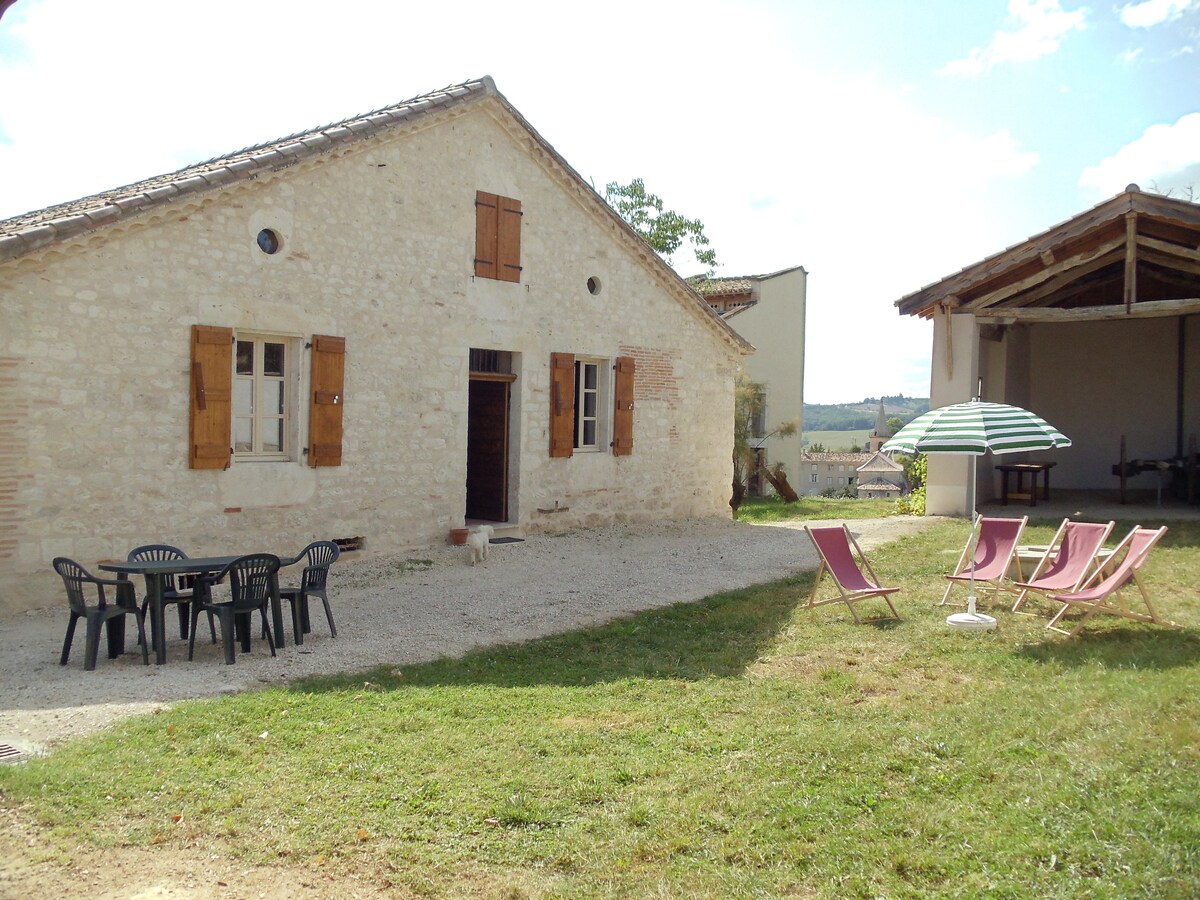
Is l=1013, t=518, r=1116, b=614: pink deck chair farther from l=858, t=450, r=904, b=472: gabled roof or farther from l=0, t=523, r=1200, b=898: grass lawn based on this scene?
l=858, t=450, r=904, b=472: gabled roof

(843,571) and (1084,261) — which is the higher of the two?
(1084,261)

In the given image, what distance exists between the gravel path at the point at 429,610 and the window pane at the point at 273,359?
2.12 metres

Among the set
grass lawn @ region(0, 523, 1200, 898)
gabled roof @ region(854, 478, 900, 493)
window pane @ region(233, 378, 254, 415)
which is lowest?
gabled roof @ region(854, 478, 900, 493)

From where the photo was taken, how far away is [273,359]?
384 inches

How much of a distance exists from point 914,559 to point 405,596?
545 cm

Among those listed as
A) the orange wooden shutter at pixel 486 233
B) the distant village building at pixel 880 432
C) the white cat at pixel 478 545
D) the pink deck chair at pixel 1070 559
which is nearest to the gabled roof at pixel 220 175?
the orange wooden shutter at pixel 486 233

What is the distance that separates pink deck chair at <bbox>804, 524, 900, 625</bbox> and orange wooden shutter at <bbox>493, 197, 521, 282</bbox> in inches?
210

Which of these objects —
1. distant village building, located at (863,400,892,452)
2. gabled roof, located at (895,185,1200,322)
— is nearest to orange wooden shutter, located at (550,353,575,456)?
gabled roof, located at (895,185,1200,322)

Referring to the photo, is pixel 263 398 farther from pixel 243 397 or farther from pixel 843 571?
pixel 843 571

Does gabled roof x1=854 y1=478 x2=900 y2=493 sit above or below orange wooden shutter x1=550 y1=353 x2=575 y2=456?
below

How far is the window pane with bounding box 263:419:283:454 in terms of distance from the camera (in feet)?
31.8

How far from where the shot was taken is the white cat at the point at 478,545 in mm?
10586

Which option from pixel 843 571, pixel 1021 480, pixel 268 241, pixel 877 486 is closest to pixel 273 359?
pixel 268 241

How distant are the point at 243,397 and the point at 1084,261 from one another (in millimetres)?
10738
